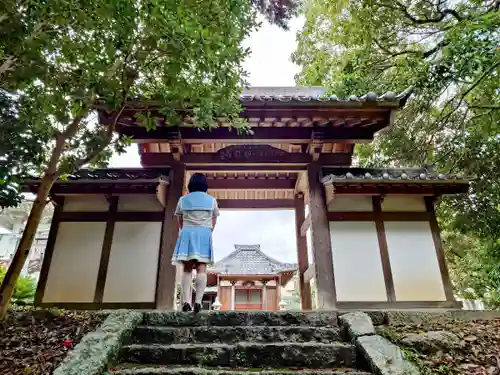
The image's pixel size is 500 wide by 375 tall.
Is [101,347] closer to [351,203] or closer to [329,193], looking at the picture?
[329,193]

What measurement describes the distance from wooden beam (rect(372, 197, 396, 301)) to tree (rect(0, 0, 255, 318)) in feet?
10.4

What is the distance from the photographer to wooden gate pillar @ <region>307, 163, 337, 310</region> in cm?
527

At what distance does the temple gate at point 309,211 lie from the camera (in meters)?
5.39

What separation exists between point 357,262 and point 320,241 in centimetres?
73

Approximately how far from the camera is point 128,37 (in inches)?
143

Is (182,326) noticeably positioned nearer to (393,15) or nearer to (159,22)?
(159,22)

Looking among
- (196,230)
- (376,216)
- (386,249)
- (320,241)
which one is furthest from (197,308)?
(376,216)

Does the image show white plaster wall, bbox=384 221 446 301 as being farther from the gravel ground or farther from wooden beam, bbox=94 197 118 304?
wooden beam, bbox=94 197 118 304

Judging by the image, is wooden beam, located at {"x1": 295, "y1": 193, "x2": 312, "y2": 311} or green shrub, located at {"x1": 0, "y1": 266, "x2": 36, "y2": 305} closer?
green shrub, located at {"x1": 0, "y1": 266, "x2": 36, "y2": 305}

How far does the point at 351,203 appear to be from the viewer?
19.5 ft

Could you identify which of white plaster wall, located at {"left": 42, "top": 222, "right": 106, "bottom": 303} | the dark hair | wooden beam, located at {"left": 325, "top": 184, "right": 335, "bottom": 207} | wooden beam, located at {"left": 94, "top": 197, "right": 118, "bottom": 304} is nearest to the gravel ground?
wooden beam, located at {"left": 325, "top": 184, "right": 335, "bottom": 207}

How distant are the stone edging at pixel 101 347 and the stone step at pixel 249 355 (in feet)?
0.59

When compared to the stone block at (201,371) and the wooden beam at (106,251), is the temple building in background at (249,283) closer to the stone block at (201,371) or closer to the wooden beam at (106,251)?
the wooden beam at (106,251)

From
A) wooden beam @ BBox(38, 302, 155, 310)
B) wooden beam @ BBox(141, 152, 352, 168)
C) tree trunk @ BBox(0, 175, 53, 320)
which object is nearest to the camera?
tree trunk @ BBox(0, 175, 53, 320)
